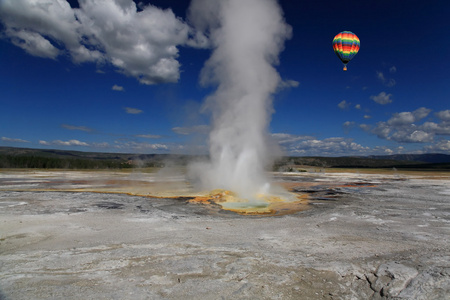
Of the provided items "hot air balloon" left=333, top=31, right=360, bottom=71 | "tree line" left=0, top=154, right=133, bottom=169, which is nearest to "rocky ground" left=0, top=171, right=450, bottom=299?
"hot air balloon" left=333, top=31, right=360, bottom=71

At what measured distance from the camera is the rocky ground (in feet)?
13.0

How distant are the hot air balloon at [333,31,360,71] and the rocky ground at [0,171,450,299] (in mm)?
16023

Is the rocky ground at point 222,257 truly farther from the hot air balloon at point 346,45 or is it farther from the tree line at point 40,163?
the tree line at point 40,163

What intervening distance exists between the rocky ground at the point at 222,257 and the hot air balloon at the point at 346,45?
1602 cm

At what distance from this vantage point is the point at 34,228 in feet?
24.6

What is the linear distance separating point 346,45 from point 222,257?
21454mm

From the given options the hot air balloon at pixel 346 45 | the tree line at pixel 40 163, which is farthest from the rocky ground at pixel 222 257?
the tree line at pixel 40 163

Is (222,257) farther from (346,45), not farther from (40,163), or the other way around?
(40,163)

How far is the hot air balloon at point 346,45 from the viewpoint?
21.7 meters

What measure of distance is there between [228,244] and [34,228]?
208 inches

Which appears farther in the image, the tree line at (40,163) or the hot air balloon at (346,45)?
the tree line at (40,163)

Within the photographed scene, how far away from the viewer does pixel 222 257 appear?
5266 mm

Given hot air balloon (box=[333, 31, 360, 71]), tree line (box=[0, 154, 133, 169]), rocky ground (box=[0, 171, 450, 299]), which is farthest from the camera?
tree line (box=[0, 154, 133, 169])

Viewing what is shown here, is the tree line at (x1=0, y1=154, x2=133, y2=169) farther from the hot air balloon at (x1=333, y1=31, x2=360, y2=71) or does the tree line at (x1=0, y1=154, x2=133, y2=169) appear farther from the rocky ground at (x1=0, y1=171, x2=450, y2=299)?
the rocky ground at (x1=0, y1=171, x2=450, y2=299)
